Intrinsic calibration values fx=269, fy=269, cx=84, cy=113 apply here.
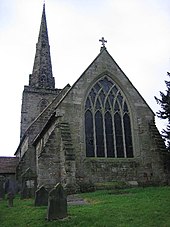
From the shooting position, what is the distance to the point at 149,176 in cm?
1667

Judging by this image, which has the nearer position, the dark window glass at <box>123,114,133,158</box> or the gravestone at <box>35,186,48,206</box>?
the gravestone at <box>35,186,48,206</box>

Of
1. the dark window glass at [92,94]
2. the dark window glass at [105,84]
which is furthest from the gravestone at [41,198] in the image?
the dark window glass at [105,84]

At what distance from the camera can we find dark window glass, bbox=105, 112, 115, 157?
1673cm

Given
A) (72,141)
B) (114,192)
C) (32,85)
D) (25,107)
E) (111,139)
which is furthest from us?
(32,85)

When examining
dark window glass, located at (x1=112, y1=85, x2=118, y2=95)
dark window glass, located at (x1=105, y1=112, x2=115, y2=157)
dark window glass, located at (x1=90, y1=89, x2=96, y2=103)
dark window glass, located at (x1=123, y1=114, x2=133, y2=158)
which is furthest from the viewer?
dark window glass, located at (x1=112, y1=85, x2=118, y2=95)

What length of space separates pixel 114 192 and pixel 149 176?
3773 mm

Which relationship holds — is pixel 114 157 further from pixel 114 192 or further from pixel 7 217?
pixel 7 217

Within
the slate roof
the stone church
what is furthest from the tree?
the slate roof

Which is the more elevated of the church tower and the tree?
the church tower

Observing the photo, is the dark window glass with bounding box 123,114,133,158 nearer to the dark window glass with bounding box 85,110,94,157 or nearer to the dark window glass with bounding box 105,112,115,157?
the dark window glass with bounding box 105,112,115,157

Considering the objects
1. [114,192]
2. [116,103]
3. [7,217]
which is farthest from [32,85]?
[7,217]

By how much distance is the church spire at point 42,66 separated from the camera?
3606 cm

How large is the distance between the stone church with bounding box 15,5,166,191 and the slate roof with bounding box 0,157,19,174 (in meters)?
6.86

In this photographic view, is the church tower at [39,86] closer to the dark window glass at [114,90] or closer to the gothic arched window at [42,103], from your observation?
the gothic arched window at [42,103]
